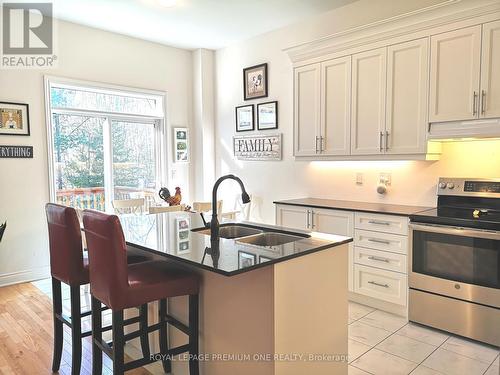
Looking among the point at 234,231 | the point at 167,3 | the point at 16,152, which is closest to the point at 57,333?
the point at 234,231

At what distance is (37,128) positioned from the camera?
4.23 meters

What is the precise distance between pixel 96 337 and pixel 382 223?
2349mm

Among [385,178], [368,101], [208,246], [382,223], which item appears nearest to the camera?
[208,246]

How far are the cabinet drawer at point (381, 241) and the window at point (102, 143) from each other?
10.1 ft

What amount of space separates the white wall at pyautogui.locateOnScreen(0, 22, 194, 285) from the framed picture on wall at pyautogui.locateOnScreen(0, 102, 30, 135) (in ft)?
0.19

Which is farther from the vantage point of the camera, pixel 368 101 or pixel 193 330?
pixel 368 101

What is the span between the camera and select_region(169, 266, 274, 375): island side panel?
1.73 m

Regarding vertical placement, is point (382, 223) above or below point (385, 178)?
below

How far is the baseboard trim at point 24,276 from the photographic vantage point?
161 inches

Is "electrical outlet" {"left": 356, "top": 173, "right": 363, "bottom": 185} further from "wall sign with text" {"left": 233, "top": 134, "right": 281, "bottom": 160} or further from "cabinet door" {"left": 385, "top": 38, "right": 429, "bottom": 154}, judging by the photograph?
"wall sign with text" {"left": 233, "top": 134, "right": 281, "bottom": 160}

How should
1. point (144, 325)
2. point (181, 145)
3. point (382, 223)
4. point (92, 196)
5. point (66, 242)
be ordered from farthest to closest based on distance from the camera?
point (181, 145) → point (92, 196) → point (382, 223) → point (144, 325) → point (66, 242)

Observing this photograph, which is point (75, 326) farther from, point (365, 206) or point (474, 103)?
point (474, 103)

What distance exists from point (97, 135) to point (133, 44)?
1.30 metres

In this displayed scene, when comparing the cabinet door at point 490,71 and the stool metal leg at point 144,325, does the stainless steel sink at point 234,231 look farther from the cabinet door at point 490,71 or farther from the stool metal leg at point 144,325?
the cabinet door at point 490,71
